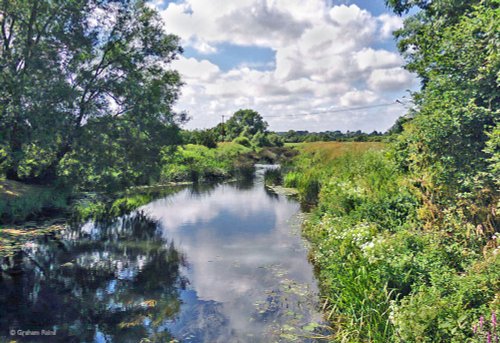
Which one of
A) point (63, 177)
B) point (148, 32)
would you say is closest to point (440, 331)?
point (63, 177)

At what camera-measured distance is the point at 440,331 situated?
4250 mm

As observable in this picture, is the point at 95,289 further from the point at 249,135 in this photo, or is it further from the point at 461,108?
the point at 249,135

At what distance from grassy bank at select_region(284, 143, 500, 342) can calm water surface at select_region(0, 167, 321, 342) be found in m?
1.05

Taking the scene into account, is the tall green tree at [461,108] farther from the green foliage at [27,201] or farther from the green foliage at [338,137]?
the green foliage at [338,137]

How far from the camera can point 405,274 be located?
557cm

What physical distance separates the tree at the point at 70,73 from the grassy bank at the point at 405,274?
11.7m

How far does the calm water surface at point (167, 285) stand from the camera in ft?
21.3

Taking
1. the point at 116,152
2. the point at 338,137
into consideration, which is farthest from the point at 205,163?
the point at 338,137

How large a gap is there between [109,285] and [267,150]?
4812 cm

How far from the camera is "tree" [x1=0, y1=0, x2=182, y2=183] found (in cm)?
1409

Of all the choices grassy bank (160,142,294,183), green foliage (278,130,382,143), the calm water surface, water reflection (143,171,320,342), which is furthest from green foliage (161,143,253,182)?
green foliage (278,130,382,143)

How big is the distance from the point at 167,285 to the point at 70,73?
11.7 m

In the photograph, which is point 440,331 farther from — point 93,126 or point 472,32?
point 93,126

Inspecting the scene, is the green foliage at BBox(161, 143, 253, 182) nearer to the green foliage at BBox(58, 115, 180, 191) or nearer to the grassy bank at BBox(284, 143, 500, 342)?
the green foliage at BBox(58, 115, 180, 191)
